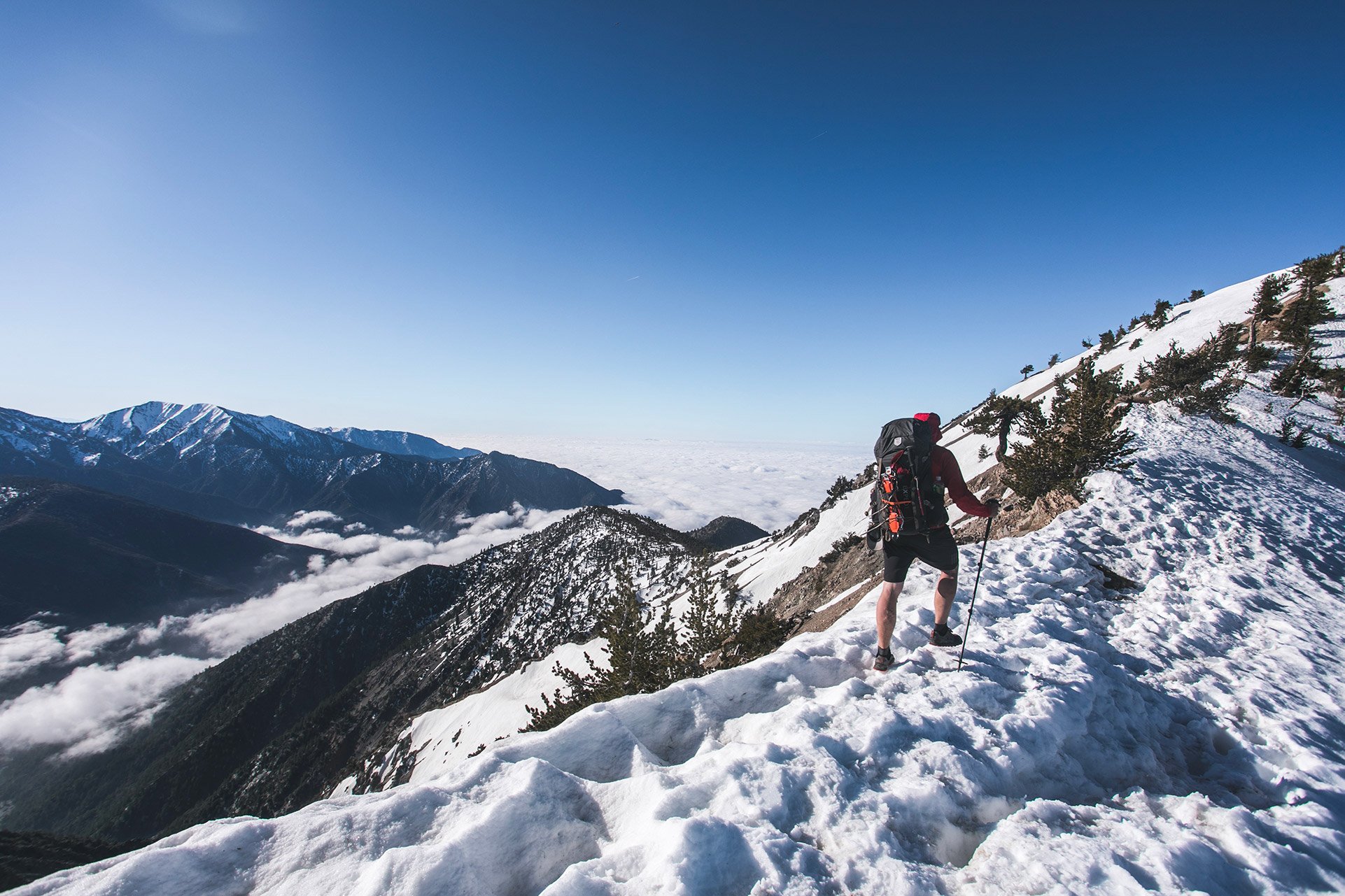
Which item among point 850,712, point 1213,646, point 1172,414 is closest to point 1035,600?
point 1213,646

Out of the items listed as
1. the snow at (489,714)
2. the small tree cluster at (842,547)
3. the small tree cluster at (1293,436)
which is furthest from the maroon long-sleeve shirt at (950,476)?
the snow at (489,714)

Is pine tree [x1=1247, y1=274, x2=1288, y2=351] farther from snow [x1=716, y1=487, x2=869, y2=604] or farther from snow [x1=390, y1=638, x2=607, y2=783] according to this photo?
snow [x1=390, y1=638, x2=607, y2=783]

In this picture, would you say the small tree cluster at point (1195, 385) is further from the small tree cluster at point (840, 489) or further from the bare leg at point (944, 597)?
the small tree cluster at point (840, 489)

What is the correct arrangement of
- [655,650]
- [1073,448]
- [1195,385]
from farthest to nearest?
[1195,385] → [655,650] → [1073,448]

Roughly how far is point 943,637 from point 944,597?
534 millimetres

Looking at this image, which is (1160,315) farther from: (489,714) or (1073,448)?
(489,714)

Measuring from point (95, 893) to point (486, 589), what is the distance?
115276 millimetres

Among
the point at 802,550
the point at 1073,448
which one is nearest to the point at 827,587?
the point at 1073,448

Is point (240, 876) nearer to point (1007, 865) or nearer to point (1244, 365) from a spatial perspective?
point (1007, 865)

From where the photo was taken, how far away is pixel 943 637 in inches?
241

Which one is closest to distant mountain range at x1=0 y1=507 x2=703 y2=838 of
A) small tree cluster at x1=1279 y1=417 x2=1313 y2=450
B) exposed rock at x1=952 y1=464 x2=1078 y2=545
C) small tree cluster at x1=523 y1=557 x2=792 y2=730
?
small tree cluster at x1=523 y1=557 x2=792 y2=730

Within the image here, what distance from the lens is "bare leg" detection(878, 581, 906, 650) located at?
5.75 m

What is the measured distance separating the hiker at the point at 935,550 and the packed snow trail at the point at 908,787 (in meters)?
0.37

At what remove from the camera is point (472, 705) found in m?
56.6
